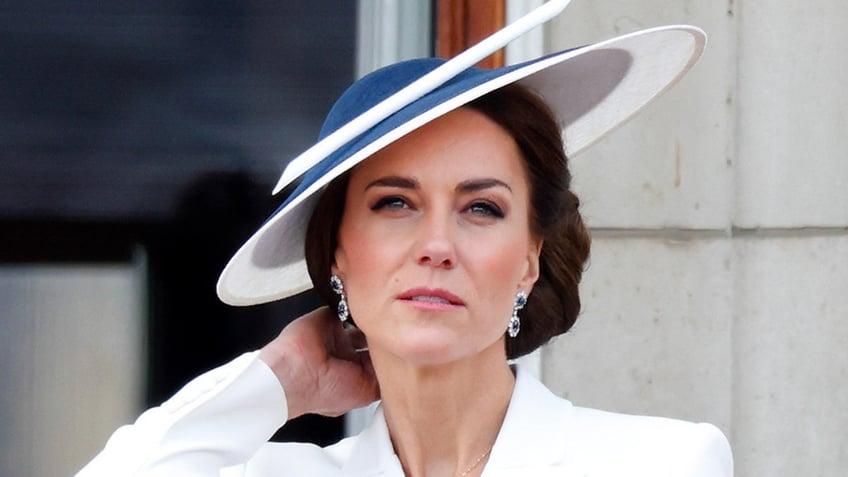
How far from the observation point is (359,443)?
242cm

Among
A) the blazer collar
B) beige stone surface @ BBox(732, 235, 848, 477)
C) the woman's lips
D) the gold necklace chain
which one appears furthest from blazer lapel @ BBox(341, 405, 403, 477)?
beige stone surface @ BBox(732, 235, 848, 477)

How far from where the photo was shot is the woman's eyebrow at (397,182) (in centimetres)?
222

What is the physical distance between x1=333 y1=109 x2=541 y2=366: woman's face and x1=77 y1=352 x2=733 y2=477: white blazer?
0.54 feet

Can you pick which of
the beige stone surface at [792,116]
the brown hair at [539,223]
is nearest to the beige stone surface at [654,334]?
the beige stone surface at [792,116]

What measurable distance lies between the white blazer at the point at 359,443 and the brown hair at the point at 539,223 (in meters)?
0.12

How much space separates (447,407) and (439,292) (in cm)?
25

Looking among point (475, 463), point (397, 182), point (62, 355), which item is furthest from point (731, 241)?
point (62, 355)

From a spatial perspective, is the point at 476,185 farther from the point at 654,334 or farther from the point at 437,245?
the point at 654,334

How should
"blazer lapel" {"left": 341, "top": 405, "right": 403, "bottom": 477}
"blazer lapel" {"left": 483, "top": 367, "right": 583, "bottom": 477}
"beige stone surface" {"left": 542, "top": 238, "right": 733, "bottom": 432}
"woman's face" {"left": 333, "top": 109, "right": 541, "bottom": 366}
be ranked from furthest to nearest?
"beige stone surface" {"left": 542, "top": 238, "right": 733, "bottom": 432}, "blazer lapel" {"left": 341, "top": 405, "right": 403, "bottom": 477}, "blazer lapel" {"left": 483, "top": 367, "right": 583, "bottom": 477}, "woman's face" {"left": 333, "top": 109, "right": 541, "bottom": 366}

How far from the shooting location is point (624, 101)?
2402mm

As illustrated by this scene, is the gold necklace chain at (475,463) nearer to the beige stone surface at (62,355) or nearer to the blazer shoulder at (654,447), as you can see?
the blazer shoulder at (654,447)

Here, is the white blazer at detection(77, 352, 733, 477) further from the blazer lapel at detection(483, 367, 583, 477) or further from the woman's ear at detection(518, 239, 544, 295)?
the woman's ear at detection(518, 239, 544, 295)

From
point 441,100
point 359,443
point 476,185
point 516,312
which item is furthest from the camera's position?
point 359,443

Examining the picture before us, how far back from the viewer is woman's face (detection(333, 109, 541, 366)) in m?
2.17
